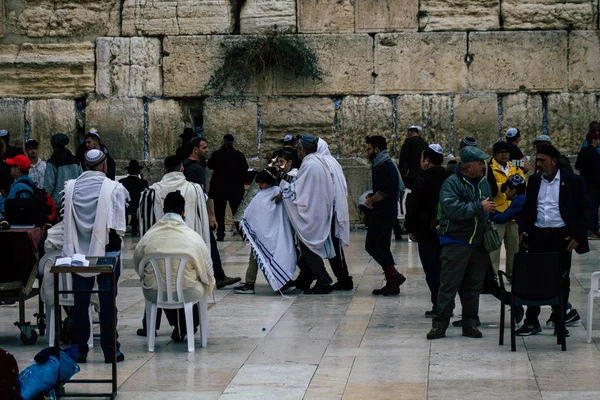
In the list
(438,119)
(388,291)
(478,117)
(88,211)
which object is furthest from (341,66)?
(88,211)

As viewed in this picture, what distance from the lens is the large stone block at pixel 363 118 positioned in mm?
17734

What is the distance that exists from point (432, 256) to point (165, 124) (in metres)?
8.41

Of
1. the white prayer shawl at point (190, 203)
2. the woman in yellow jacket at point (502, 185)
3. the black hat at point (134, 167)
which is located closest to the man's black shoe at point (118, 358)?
the white prayer shawl at point (190, 203)

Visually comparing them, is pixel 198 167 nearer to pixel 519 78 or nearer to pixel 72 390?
pixel 72 390

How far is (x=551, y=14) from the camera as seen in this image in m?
17.6

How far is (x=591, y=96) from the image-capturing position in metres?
17.5

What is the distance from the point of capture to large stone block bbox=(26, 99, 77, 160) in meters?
18.1

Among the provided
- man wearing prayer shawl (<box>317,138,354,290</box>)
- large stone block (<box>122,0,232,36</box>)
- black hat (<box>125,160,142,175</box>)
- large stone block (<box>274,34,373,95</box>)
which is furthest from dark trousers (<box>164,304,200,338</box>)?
large stone block (<box>122,0,232,36</box>)

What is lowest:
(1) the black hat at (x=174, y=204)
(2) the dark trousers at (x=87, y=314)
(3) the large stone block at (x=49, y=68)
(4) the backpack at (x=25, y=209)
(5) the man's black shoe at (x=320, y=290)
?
(5) the man's black shoe at (x=320, y=290)

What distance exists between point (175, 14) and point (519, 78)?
5121mm

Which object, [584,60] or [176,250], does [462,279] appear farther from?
[584,60]

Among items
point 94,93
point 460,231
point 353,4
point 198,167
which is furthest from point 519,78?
point 460,231

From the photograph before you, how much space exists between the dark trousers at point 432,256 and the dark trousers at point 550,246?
1058 mm

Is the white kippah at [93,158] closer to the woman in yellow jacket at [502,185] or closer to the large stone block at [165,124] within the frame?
the woman in yellow jacket at [502,185]
